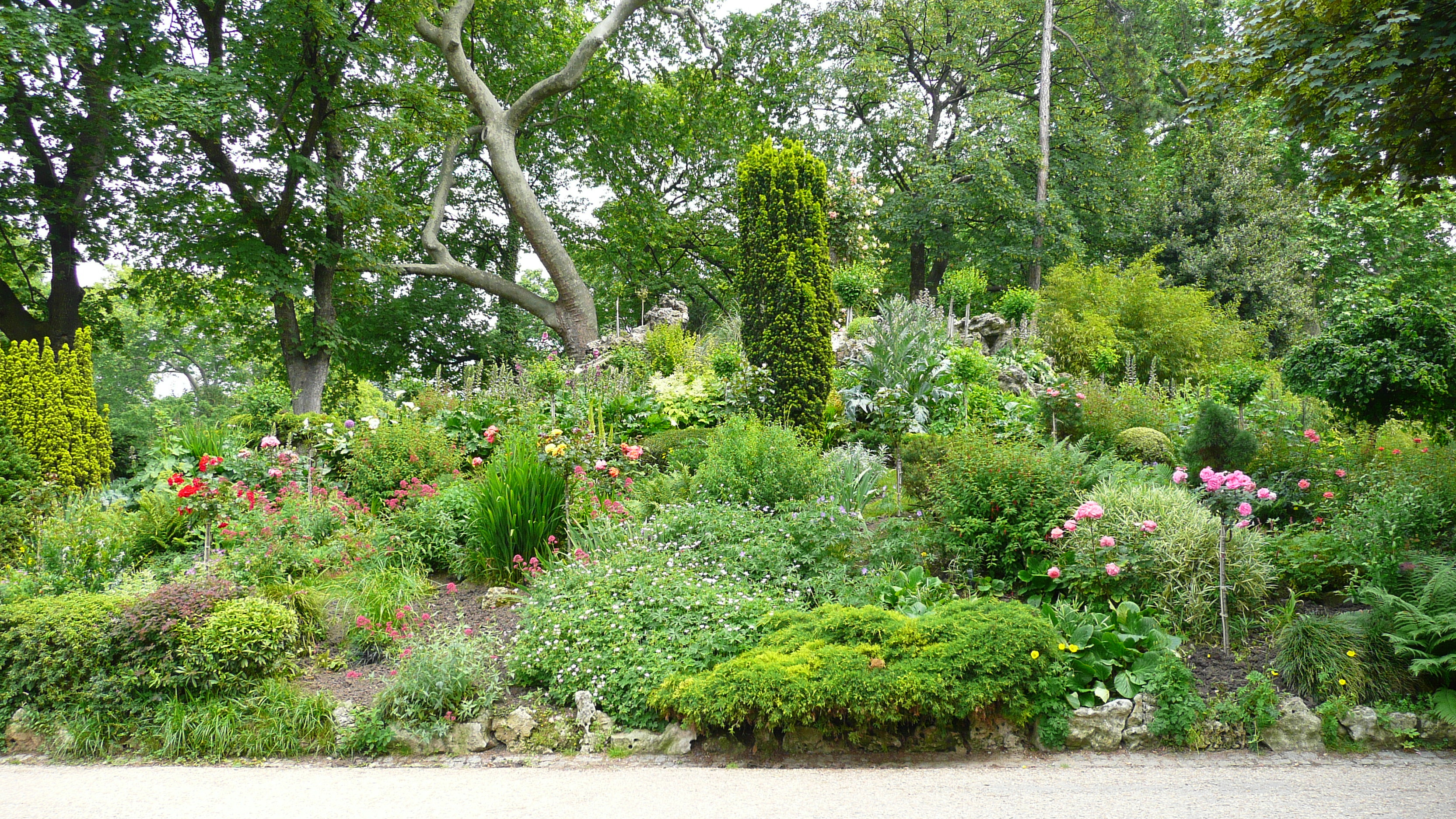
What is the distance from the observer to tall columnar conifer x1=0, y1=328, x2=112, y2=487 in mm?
7859

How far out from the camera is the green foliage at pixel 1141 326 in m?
13.0

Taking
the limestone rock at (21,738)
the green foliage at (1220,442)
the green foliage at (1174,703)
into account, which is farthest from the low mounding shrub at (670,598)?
the green foliage at (1220,442)

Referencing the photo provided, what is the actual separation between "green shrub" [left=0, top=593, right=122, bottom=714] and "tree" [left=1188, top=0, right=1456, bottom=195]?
305 inches

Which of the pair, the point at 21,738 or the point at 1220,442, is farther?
the point at 1220,442

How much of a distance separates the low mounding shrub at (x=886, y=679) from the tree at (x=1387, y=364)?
3.17 metres

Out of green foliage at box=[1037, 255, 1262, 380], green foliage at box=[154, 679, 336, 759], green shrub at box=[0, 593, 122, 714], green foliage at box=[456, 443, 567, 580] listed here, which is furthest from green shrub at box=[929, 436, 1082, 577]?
green foliage at box=[1037, 255, 1262, 380]

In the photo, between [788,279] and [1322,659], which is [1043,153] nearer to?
[788,279]

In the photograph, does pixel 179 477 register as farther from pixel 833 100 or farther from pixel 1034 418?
pixel 833 100

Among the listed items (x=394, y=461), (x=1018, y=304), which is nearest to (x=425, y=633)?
(x=394, y=461)

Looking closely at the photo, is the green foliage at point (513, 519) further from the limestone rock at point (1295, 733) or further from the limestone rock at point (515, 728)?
the limestone rock at point (1295, 733)

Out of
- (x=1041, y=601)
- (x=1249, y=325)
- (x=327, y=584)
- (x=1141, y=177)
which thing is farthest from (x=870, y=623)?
(x=1141, y=177)

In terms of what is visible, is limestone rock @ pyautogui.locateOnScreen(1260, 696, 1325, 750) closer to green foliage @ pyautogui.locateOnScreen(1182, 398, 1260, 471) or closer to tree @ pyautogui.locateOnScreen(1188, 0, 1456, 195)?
green foliage @ pyautogui.locateOnScreen(1182, 398, 1260, 471)

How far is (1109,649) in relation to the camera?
4016 mm

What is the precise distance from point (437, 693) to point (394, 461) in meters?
4.02
